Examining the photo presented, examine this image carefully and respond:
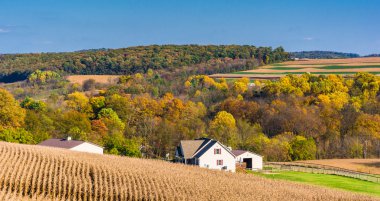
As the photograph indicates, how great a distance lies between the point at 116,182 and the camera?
2861cm

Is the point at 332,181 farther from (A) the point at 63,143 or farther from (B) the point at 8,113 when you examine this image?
(B) the point at 8,113

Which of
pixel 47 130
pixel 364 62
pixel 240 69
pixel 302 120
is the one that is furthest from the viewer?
pixel 240 69

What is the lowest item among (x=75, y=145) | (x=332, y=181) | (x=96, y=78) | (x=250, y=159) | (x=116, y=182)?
(x=332, y=181)

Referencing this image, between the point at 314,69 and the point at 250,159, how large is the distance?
83.4 metres

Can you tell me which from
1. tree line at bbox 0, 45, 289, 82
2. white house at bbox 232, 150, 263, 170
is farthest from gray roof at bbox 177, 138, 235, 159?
tree line at bbox 0, 45, 289, 82

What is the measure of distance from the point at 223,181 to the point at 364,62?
122185mm

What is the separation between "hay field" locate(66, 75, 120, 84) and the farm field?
25971 millimetres

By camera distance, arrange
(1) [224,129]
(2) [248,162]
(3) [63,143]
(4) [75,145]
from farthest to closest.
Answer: (1) [224,129], (2) [248,162], (3) [63,143], (4) [75,145]

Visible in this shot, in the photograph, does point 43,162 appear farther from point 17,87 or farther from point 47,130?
point 17,87

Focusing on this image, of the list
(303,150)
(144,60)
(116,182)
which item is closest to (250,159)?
(303,150)

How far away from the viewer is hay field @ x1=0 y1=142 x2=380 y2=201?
25938 mm

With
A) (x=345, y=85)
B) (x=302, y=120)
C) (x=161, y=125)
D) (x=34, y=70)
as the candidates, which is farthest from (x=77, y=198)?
(x=34, y=70)

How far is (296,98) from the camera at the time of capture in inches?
3915

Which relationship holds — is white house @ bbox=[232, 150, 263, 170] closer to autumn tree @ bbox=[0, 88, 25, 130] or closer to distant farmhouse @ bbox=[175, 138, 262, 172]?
distant farmhouse @ bbox=[175, 138, 262, 172]
